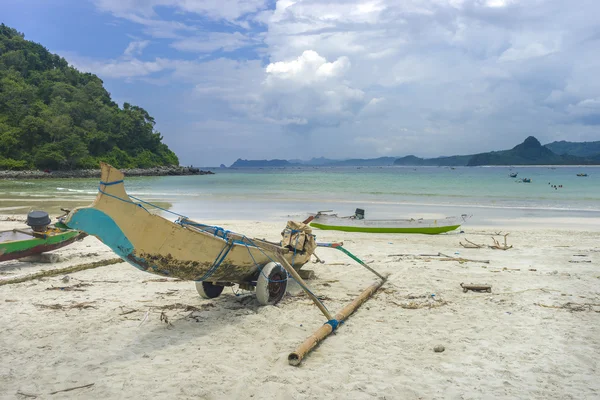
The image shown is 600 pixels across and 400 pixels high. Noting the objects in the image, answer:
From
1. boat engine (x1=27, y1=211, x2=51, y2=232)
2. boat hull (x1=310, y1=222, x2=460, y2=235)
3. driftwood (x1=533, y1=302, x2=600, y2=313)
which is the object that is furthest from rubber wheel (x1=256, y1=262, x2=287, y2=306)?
boat hull (x1=310, y1=222, x2=460, y2=235)

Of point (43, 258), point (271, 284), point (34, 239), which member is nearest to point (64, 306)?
point (271, 284)

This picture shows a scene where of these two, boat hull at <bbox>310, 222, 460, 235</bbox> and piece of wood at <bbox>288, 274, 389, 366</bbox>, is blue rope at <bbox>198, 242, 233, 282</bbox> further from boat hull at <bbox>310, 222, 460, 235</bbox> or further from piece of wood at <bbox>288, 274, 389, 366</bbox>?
boat hull at <bbox>310, 222, 460, 235</bbox>

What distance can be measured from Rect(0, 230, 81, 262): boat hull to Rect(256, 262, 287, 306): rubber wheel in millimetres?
5348

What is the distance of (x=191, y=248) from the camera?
5.25 m

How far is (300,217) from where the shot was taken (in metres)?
20.0

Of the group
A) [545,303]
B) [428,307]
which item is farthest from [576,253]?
[428,307]

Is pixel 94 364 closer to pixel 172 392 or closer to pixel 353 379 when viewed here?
pixel 172 392

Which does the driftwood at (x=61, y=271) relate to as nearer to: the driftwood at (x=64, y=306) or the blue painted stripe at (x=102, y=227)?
the driftwood at (x=64, y=306)

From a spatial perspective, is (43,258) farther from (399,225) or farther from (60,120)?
(60,120)

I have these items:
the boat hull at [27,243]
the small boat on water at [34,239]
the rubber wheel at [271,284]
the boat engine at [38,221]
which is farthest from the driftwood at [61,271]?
the rubber wheel at [271,284]

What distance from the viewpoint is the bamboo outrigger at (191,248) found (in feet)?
14.5

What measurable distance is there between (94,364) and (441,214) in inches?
756

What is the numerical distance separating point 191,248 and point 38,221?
5683 mm

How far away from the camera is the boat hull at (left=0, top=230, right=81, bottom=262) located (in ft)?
27.2
